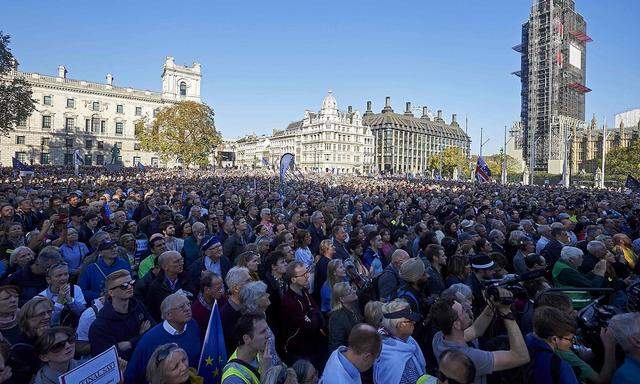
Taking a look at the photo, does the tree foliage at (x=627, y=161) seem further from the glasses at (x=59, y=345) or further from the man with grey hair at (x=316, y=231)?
the glasses at (x=59, y=345)

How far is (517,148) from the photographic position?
113 m

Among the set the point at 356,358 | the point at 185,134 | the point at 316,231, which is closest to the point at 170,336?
the point at 356,358

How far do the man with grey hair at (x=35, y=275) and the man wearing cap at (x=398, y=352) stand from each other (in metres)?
4.31

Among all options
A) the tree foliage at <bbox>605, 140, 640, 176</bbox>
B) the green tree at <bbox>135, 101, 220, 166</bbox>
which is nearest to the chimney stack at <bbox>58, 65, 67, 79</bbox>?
the green tree at <bbox>135, 101, 220, 166</bbox>

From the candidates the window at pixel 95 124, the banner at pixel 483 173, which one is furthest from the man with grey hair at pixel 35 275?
the window at pixel 95 124

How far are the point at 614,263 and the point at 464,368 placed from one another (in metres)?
5.69

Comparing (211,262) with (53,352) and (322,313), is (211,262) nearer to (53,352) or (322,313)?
(322,313)

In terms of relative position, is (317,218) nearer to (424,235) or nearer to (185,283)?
(424,235)

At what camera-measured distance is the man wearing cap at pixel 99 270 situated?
5879 mm

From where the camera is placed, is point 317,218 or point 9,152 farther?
point 9,152

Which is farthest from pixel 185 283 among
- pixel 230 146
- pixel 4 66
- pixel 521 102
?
pixel 230 146

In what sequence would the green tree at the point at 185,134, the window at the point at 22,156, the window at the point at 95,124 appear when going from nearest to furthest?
the green tree at the point at 185,134 < the window at the point at 22,156 < the window at the point at 95,124

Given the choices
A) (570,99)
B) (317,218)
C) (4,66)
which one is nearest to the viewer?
(317,218)

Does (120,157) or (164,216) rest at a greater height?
(120,157)
